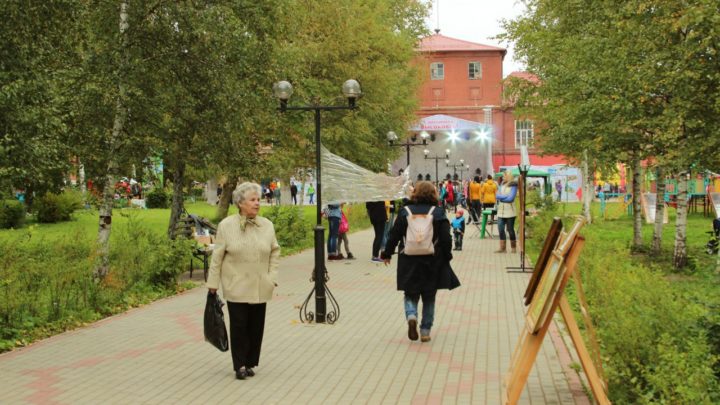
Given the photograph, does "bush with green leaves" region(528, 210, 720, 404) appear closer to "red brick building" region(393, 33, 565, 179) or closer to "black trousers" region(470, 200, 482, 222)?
"black trousers" region(470, 200, 482, 222)

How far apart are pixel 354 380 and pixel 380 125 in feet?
93.4

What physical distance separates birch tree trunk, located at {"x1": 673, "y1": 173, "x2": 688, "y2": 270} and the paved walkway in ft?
17.2

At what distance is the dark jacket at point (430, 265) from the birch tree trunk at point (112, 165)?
563 centimetres

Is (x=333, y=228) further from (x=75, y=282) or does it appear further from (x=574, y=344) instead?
(x=574, y=344)

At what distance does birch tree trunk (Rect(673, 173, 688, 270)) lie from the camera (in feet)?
51.5

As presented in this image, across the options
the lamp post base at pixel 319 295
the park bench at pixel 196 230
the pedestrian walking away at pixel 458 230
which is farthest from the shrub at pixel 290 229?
the lamp post base at pixel 319 295

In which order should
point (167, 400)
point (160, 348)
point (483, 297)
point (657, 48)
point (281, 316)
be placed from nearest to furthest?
point (167, 400)
point (160, 348)
point (281, 316)
point (483, 297)
point (657, 48)

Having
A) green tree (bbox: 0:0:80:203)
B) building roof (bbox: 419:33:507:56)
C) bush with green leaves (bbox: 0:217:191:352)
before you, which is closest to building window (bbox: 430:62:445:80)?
building roof (bbox: 419:33:507:56)

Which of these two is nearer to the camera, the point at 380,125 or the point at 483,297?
the point at 483,297

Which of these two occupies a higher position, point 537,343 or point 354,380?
point 537,343

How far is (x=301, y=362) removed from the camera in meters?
7.91

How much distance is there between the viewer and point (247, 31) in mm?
13727

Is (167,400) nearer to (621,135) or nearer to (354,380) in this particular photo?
(354,380)

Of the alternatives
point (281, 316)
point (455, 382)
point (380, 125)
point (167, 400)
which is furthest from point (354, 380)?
point (380, 125)
